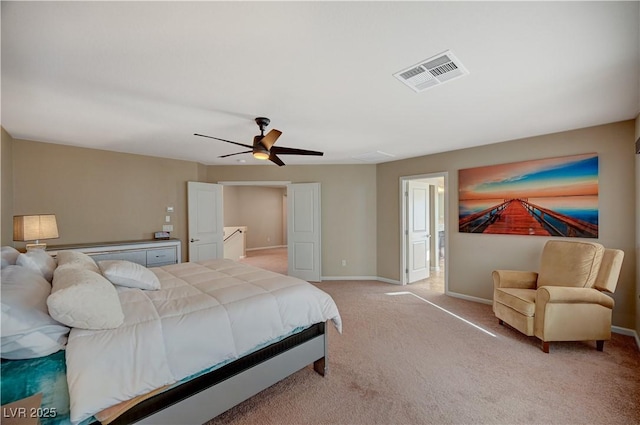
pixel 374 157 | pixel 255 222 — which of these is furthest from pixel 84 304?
pixel 255 222

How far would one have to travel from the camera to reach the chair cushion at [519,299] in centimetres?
276

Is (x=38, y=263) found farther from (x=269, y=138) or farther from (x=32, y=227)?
(x=269, y=138)

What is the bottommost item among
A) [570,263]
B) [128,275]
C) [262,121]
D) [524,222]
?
[570,263]

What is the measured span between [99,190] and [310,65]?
4211mm

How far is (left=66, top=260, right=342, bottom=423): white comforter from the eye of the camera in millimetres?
1316

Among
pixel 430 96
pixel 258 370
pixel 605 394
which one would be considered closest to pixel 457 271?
pixel 605 394

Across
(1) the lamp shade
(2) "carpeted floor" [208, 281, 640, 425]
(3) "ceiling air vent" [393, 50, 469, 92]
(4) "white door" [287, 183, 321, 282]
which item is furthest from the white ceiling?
(2) "carpeted floor" [208, 281, 640, 425]

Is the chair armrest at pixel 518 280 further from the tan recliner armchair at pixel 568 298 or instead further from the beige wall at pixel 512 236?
the beige wall at pixel 512 236

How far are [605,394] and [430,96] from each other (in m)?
2.74

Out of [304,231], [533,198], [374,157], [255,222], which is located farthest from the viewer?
[255,222]

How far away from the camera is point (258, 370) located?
6.30 ft

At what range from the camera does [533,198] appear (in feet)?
11.9

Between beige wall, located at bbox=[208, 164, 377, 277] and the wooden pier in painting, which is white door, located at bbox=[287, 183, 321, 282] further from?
the wooden pier in painting

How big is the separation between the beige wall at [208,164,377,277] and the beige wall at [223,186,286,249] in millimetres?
3766
